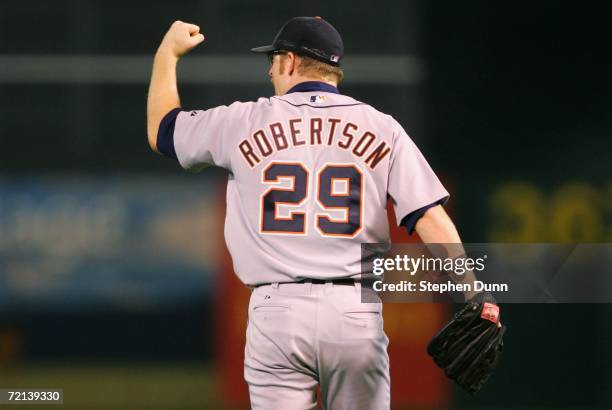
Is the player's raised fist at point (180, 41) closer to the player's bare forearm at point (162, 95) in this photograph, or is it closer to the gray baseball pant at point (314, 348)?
the player's bare forearm at point (162, 95)

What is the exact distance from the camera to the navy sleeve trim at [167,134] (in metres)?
2.72

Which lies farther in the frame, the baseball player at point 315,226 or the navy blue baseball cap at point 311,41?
the navy blue baseball cap at point 311,41

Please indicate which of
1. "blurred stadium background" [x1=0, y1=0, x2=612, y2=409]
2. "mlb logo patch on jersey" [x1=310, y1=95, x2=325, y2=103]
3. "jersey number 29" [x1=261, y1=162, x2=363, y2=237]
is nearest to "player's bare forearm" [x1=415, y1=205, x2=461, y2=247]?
"jersey number 29" [x1=261, y1=162, x2=363, y2=237]

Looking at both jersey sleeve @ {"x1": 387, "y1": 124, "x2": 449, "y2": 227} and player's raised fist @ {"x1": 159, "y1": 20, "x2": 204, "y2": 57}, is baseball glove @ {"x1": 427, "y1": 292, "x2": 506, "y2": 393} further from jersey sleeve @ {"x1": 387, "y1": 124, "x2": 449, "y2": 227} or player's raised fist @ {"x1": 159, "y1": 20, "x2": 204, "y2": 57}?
player's raised fist @ {"x1": 159, "y1": 20, "x2": 204, "y2": 57}

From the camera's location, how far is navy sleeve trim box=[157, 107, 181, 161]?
272 cm

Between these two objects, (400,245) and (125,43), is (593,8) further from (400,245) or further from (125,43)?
(125,43)

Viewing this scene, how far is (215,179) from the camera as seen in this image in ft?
24.8

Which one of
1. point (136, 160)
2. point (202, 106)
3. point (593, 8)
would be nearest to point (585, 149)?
point (593, 8)

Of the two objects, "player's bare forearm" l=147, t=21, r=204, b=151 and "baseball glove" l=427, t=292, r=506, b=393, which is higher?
"player's bare forearm" l=147, t=21, r=204, b=151

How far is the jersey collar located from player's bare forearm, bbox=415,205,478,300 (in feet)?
1.41

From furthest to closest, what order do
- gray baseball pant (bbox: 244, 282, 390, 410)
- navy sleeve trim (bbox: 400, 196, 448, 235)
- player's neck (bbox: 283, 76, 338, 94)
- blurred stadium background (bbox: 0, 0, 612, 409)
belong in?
blurred stadium background (bbox: 0, 0, 612, 409) → player's neck (bbox: 283, 76, 338, 94) → navy sleeve trim (bbox: 400, 196, 448, 235) → gray baseball pant (bbox: 244, 282, 390, 410)

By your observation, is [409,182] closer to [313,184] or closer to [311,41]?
[313,184]

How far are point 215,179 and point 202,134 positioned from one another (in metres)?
4.91

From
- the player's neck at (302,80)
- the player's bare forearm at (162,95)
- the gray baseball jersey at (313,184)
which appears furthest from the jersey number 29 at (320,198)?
the player's bare forearm at (162,95)
